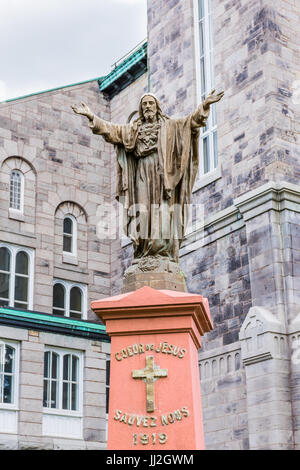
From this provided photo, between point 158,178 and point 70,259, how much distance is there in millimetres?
16803

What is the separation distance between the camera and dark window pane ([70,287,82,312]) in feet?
81.2

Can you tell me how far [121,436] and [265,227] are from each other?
35.2ft

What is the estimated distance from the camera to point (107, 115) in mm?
27281

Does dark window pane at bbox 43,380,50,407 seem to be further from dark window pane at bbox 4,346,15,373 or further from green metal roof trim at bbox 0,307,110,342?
green metal roof trim at bbox 0,307,110,342

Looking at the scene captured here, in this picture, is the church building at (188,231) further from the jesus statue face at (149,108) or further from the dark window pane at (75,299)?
the jesus statue face at (149,108)

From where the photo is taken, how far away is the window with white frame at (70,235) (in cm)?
2512

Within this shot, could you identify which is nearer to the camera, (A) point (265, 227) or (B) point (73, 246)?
(A) point (265, 227)

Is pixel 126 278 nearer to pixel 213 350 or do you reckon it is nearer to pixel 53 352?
pixel 213 350

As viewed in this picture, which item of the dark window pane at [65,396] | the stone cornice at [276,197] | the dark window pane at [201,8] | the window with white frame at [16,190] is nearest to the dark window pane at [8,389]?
the dark window pane at [65,396]

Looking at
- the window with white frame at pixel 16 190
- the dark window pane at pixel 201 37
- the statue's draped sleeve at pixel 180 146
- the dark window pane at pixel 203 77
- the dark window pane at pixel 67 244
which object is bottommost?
the statue's draped sleeve at pixel 180 146

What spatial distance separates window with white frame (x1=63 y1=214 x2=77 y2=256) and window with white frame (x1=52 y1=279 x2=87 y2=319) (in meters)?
1.08

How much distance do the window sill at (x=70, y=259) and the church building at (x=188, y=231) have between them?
0.14ft

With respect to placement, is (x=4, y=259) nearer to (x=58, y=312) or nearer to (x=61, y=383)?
(x=58, y=312)
